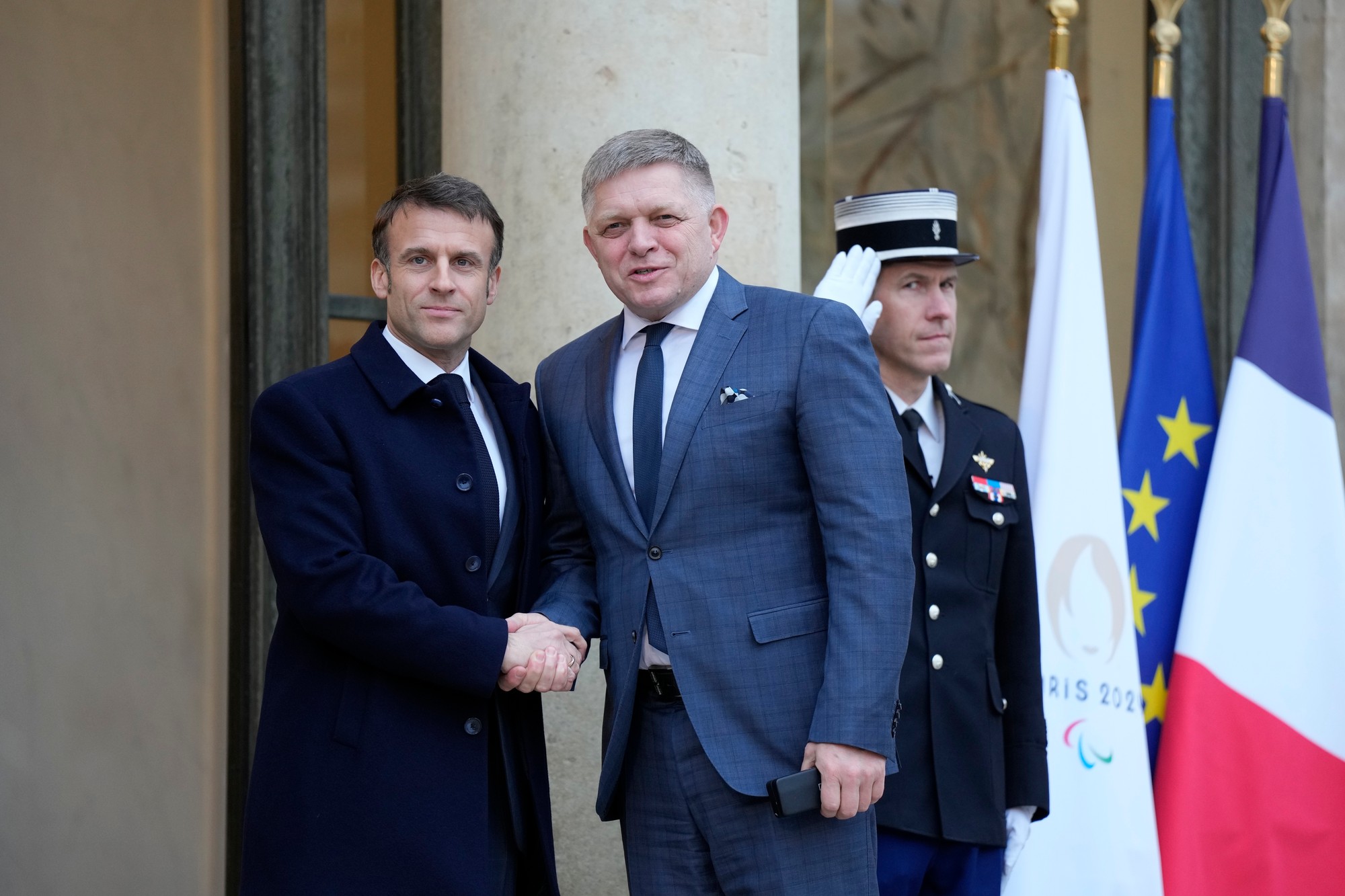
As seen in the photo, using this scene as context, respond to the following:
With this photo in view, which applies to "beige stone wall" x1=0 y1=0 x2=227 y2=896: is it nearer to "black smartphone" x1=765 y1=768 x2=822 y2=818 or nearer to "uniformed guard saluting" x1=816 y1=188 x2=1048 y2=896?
"uniformed guard saluting" x1=816 y1=188 x2=1048 y2=896

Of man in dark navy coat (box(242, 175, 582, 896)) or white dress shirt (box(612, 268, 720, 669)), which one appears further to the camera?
white dress shirt (box(612, 268, 720, 669))

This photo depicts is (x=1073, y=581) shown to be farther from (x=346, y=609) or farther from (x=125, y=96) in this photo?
(x=125, y=96)

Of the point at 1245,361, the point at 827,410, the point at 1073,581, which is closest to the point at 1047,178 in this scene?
the point at 1245,361

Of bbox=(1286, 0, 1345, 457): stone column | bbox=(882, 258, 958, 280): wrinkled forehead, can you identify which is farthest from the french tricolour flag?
bbox=(882, 258, 958, 280): wrinkled forehead

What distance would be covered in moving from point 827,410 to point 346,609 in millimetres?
848

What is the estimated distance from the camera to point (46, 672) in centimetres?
405

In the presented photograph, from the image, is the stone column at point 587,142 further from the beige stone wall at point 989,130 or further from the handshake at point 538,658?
the beige stone wall at point 989,130

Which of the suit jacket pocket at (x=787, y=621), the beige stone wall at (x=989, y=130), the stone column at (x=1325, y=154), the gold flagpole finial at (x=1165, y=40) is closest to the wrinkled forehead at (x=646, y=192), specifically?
the suit jacket pocket at (x=787, y=621)

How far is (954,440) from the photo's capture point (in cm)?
298

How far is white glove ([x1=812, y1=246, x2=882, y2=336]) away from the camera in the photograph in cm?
299

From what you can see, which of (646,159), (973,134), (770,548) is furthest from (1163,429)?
(646,159)

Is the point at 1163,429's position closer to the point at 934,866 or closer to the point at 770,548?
the point at 934,866

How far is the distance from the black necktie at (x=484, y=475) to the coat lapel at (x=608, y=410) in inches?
7.9

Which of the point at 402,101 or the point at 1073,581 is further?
the point at 402,101
